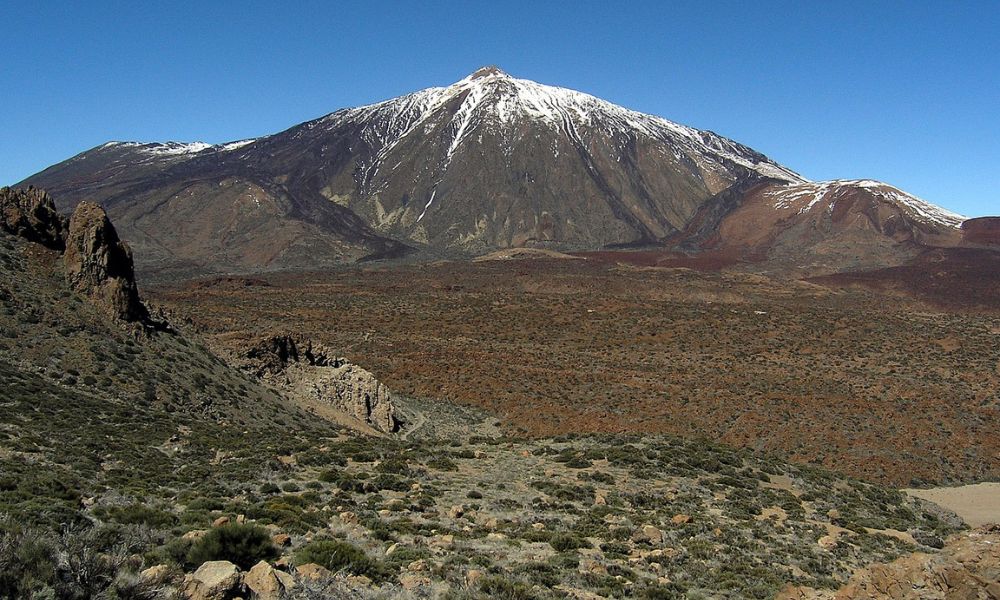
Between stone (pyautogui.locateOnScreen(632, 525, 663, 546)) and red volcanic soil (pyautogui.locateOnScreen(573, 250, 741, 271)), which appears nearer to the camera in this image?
stone (pyautogui.locateOnScreen(632, 525, 663, 546))

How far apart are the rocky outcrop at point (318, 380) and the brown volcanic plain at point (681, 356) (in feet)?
4.15

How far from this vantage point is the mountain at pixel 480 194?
12406 cm

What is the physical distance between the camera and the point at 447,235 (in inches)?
5689

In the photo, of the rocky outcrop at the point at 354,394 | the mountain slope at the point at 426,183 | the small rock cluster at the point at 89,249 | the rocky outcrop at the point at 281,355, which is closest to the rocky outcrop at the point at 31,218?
the small rock cluster at the point at 89,249

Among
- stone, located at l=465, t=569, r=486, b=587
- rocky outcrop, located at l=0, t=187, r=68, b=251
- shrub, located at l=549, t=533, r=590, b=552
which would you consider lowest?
shrub, located at l=549, t=533, r=590, b=552

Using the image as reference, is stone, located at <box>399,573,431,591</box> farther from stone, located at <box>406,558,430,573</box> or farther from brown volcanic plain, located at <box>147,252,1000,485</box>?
brown volcanic plain, located at <box>147,252,1000,485</box>

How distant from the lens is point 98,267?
21.1 m

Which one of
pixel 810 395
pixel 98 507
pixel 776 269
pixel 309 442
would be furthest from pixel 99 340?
pixel 776 269

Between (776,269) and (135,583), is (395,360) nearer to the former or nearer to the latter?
(135,583)

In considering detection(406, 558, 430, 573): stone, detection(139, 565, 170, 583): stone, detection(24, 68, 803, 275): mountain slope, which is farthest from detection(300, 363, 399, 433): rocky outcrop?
detection(24, 68, 803, 275): mountain slope

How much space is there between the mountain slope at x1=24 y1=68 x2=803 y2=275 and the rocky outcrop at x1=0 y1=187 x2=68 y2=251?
287 ft

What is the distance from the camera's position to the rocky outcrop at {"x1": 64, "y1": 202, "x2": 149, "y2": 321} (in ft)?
68.3

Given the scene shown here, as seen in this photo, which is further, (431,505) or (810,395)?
(810,395)

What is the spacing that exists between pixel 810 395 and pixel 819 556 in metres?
24.2
